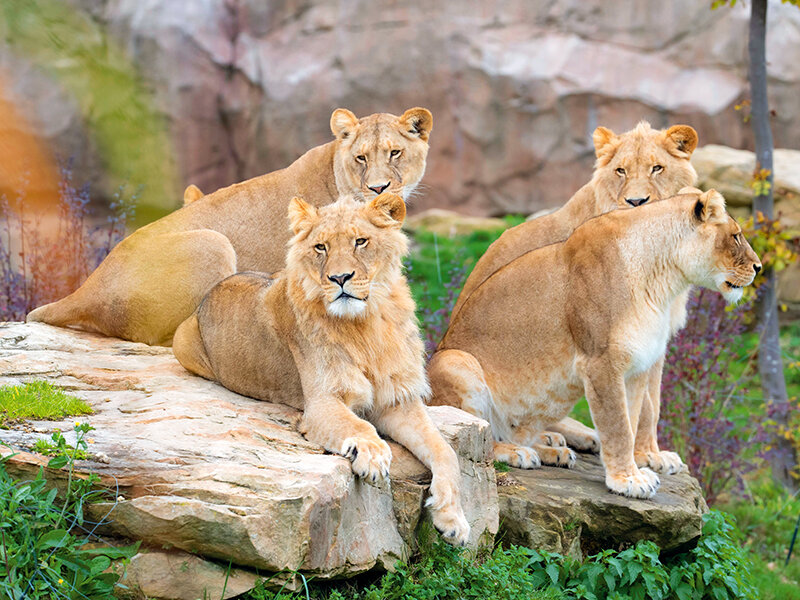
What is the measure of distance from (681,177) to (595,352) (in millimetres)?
1533

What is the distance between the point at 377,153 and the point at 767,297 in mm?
4251

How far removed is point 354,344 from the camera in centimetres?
441

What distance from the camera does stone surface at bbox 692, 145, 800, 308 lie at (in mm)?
10773

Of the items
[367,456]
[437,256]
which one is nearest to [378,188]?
[367,456]

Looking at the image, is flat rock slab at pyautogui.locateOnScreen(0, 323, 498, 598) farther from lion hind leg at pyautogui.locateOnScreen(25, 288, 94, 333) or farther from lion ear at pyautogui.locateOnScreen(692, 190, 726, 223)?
lion ear at pyautogui.locateOnScreen(692, 190, 726, 223)

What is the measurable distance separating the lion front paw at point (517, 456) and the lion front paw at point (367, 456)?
64.3 inches

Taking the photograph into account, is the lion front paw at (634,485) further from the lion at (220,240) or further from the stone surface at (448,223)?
the stone surface at (448,223)

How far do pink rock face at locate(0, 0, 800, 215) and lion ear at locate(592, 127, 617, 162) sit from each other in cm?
702

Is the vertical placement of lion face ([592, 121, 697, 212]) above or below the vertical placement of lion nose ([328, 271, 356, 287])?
above

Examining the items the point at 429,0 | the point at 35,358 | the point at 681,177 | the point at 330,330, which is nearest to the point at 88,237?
the point at 35,358

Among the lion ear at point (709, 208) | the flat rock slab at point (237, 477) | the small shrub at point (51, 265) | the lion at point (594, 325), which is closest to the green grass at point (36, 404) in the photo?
the flat rock slab at point (237, 477)

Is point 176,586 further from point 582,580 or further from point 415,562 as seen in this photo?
point 582,580

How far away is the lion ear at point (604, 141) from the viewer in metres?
6.11

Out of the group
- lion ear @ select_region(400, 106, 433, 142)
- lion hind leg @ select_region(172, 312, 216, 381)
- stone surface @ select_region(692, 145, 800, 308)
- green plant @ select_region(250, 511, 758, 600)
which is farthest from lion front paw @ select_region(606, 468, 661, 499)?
stone surface @ select_region(692, 145, 800, 308)
